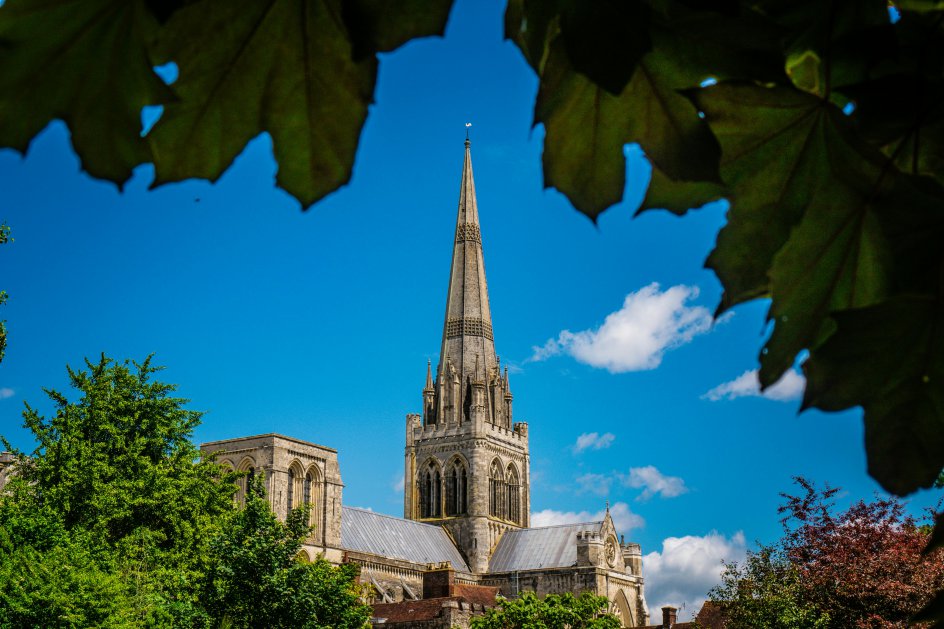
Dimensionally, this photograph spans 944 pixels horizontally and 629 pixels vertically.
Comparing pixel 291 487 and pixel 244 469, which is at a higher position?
pixel 244 469

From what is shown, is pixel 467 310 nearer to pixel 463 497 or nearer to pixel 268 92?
pixel 463 497

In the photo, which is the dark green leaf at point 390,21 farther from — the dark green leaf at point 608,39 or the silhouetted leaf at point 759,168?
the silhouetted leaf at point 759,168

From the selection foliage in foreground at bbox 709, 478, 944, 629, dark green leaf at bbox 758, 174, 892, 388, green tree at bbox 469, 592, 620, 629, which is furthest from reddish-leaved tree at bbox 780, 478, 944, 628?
dark green leaf at bbox 758, 174, 892, 388

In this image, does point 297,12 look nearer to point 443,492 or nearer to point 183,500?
point 183,500

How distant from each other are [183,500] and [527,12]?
1041 inches

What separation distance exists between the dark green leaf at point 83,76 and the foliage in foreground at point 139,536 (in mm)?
18071

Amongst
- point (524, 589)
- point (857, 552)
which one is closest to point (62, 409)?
point (857, 552)

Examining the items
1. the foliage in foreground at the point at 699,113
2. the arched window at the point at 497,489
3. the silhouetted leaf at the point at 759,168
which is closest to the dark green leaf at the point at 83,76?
the foliage in foreground at the point at 699,113

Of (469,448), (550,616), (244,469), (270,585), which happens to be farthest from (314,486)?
(270,585)

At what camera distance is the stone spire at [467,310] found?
6456 centimetres

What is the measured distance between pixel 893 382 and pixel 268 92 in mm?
643

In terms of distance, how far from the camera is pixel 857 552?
19.8 meters

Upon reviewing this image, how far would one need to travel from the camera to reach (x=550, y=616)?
28672mm

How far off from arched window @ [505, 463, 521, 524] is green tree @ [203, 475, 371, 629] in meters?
42.7
